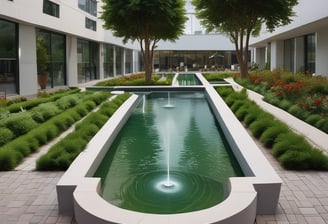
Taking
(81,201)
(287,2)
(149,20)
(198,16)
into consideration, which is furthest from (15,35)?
(81,201)

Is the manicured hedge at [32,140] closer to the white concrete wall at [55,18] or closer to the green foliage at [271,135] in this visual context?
the green foliage at [271,135]

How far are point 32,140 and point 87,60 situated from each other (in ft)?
73.6

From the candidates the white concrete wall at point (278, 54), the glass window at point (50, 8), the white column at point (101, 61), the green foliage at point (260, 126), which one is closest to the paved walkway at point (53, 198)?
the green foliage at point (260, 126)

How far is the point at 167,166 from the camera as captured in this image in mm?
6500

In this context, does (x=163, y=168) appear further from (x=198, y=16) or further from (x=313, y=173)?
(x=198, y=16)

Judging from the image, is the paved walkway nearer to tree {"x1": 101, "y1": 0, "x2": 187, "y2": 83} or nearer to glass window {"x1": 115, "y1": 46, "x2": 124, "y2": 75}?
tree {"x1": 101, "y1": 0, "x2": 187, "y2": 83}

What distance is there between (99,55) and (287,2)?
1679 centimetres

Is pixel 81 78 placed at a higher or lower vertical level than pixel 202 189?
higher

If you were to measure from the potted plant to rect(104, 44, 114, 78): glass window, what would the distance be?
12312 millimetres

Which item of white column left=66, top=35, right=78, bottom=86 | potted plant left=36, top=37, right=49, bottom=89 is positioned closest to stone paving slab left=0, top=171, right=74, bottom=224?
potted plant left=36, top=37, right=49, bottom=89

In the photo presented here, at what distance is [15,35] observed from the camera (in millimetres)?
17516

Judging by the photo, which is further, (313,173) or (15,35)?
(15,35)

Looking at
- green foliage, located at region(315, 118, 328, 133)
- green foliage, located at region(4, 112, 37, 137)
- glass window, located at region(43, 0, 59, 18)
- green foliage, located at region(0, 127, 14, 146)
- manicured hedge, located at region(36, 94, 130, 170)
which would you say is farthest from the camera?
glass window, located at region(43, 0, 59, 18)

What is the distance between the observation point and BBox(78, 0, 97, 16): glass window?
26.2m
